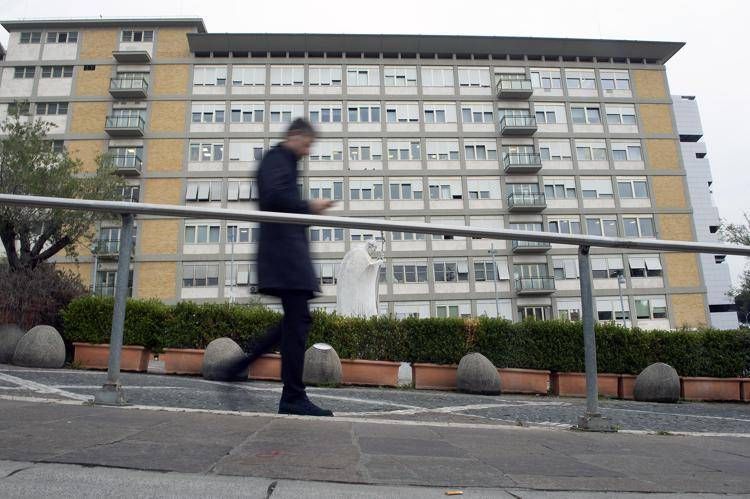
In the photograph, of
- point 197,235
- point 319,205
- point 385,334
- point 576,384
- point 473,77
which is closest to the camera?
point 319,205

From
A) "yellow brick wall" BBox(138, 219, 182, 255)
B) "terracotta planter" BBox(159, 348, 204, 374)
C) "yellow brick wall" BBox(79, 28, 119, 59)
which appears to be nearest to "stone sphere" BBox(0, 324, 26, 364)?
"terracotta planter" BBox(159, 348, 204, 374)

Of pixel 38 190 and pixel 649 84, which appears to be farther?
pixel 649 84

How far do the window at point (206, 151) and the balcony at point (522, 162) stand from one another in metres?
22.9

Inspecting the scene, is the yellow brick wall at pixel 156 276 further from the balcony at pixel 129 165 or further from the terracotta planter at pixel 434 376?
the terracotta planter at pixel 434 376

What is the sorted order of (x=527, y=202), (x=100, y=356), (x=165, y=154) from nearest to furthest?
(x=100, y=356) < (x=165, y=154) < (x=527, y=202)

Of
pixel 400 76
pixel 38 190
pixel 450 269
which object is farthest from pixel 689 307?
pixel 38 190

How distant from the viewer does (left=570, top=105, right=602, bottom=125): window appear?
46250 millimetres

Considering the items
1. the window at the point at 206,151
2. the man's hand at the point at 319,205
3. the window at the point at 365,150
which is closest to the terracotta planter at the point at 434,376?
the man's hand at the point at 319,205

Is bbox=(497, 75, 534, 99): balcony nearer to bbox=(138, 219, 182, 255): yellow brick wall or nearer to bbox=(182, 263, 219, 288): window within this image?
bbox=(182, 263, 219, 288): window

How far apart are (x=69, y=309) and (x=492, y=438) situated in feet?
34.0

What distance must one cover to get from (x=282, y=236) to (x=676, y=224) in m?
48.7

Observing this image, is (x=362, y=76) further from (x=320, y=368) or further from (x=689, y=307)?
(x=320, y=368)

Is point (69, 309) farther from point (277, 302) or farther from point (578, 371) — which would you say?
point (578, 371)

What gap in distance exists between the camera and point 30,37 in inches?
1772
